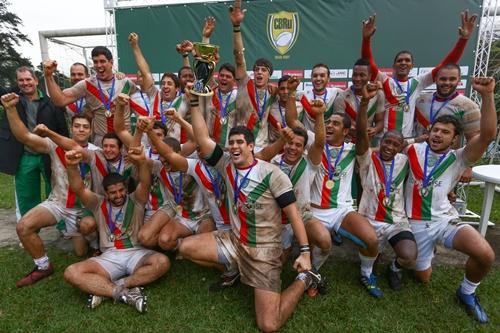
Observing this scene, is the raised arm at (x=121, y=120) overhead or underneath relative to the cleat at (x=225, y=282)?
overhead

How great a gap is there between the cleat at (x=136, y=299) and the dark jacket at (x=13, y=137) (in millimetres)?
2285

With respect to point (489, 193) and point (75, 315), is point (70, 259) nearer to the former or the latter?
point (75, 315)

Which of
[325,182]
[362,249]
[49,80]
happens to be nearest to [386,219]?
[362,249]

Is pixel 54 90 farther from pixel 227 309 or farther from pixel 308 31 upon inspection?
pixel 308 31

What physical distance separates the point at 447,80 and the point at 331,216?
216cm

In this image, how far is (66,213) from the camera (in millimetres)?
4105

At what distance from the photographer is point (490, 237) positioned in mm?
4973

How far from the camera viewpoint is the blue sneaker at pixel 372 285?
137 inches

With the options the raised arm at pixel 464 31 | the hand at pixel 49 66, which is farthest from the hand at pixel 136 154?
Answer: the raised arm at pixel 464 31

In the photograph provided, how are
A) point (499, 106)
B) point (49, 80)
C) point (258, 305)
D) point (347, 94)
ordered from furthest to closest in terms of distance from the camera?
point (499, 106)
point (347, 94)
point (49, 80)
point (258, 305)

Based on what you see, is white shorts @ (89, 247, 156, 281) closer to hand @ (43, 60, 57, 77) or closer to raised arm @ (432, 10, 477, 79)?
hand @ (43, 60, 57, 77)

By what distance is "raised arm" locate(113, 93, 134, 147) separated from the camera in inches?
139

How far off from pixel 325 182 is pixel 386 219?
768 millimetres

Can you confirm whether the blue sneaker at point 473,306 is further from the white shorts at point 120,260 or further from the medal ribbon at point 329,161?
the white shorts at point 120,260
